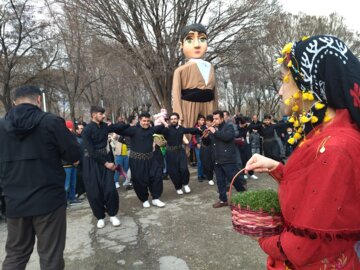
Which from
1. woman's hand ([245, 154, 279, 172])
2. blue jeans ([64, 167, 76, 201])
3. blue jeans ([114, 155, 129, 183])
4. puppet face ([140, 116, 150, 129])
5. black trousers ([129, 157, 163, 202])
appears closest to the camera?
woman's hand ([245, 154, 279, 172])

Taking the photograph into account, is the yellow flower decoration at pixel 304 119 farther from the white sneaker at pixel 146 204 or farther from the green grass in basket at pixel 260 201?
the white sneaker at pixel 146 204

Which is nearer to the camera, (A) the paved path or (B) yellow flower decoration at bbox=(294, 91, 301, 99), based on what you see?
(B) yellow flower decoration at bbox=(294, 91, 301, 99)

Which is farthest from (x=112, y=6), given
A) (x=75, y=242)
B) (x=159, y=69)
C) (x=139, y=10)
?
(x=75, y=242)

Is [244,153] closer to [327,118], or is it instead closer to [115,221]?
[115,221]

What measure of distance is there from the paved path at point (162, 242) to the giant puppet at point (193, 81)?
112 inches

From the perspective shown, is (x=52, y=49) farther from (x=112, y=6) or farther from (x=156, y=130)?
(x=156, y=130)

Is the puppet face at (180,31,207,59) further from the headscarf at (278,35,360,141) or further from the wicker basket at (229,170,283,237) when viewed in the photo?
the wicker basket at (229,170,283,237)

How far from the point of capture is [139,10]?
11938mm

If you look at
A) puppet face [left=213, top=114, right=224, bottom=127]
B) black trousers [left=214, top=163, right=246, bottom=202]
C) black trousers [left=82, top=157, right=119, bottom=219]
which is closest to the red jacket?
black trousers [left=82, top=157, right=119, bottom=219]

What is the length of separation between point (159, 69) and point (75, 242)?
8.71 meters

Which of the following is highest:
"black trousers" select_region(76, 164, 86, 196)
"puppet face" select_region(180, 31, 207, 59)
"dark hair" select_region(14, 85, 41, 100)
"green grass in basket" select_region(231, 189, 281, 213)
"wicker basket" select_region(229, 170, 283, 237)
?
"puppet face" select_region(180, 31, 207, 59)

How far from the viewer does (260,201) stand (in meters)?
1.60

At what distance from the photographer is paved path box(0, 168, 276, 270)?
3.67m

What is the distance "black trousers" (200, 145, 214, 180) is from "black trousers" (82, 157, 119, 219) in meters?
3.03
